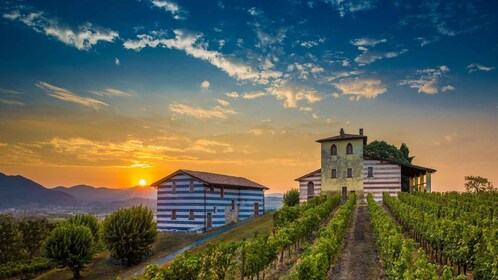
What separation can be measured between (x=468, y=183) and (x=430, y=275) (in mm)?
54317

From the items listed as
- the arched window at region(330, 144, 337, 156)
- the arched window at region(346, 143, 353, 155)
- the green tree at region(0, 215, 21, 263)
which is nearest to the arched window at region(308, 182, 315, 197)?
the arched window at region(330, 144, 337, 156)

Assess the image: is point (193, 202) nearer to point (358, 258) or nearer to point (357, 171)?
point (357, 171)

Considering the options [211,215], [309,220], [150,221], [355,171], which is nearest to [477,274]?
[309,220]

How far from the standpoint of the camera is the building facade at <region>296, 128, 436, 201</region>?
44.5 metres

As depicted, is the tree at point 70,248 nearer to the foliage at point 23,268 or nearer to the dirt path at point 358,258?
the foliage at point 23,268

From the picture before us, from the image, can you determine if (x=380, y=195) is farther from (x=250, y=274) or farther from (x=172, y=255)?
(x=250, y=274)

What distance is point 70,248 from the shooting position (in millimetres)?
30703

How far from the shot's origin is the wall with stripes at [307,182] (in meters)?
49.3

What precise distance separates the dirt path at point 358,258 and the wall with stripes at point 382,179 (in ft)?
59.8

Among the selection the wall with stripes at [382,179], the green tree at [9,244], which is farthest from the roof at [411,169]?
the green tree at [9,244]

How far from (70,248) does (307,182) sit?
29863 mm

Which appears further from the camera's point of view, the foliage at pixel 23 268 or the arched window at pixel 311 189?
the arched window at pixel 311 189

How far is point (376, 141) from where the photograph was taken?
61.0m

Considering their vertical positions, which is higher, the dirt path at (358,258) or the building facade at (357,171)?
the building facade at (357,171)
